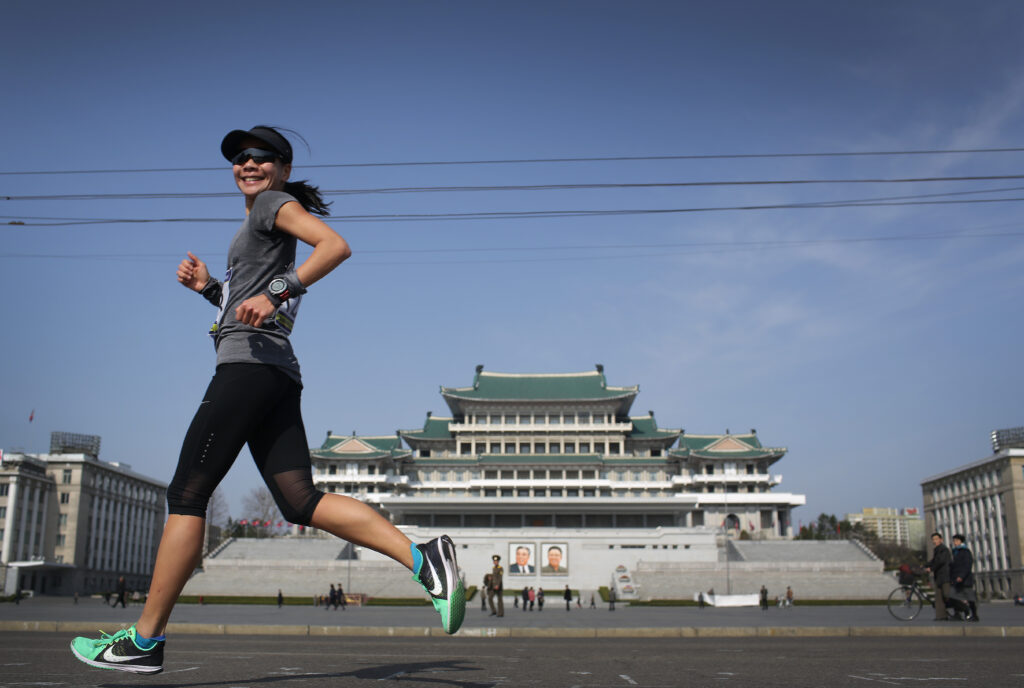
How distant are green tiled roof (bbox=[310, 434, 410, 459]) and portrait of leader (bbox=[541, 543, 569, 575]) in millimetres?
21256

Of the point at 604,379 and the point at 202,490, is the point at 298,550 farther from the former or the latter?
the point at 202,490

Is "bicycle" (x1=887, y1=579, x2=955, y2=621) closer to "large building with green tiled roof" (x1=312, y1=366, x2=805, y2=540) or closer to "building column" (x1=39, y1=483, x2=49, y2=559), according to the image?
"large building with green tiled roof" (x1=312, y1=366, x2=805, y2=540)

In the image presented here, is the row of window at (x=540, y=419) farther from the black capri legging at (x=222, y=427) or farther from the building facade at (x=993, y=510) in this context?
the black capri legging at (x=222, y=427)

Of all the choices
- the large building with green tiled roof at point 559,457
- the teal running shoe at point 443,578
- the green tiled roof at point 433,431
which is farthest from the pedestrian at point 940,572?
the green tiled roof at point 433,431

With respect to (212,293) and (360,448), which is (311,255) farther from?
(360,448)

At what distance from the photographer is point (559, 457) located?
62156mm

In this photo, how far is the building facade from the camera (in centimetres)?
6494

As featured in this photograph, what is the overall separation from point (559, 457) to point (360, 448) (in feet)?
56.0

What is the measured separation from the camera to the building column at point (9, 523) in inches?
2420

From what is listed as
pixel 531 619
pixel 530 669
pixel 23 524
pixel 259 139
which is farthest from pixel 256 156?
pixel 23 524

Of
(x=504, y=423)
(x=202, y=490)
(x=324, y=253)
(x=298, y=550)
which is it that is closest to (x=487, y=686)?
(x=202, y=490)

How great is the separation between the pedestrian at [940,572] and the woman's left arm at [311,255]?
38.8 feet

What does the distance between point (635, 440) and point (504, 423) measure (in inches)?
426

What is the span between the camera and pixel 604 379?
6869 centimetres
